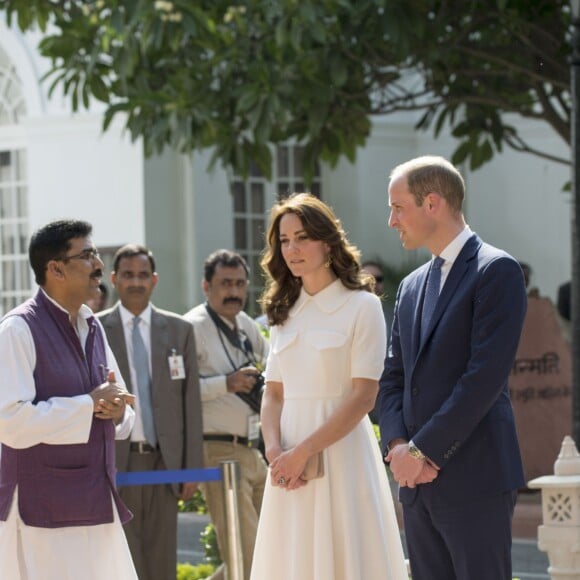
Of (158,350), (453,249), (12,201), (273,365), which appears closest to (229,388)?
(158,350)

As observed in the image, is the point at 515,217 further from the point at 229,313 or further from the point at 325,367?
the point at 325,367

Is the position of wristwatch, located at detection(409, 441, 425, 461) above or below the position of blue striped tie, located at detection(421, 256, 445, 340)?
below

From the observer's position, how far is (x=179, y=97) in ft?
40.2

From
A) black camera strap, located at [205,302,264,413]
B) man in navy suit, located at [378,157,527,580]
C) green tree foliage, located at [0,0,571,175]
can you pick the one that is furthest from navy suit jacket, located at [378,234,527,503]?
green tree foliage, located at [0,0,571,175]

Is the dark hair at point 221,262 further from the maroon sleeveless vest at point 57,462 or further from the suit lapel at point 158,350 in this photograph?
the maroon sleeveless vest at point 57,462

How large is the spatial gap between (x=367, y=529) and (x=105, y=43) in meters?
6.67

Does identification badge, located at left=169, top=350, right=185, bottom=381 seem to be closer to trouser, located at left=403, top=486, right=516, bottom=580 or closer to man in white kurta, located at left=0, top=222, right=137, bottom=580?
man in white kurta, located at left=0, top=222, right=137, bottom=580

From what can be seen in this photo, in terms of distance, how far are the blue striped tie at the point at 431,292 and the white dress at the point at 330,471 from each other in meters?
0.71

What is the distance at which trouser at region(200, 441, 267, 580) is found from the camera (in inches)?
353

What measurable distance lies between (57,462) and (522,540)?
6.89 meters

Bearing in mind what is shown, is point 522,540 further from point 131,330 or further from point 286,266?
point 286,266

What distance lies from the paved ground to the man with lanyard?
7.45 ft

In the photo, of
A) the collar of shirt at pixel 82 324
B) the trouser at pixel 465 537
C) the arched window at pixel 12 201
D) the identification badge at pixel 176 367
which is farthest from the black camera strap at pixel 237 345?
the arched window at pixel 12 201

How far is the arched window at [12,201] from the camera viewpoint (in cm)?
2095
